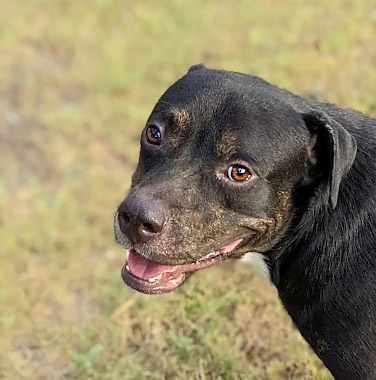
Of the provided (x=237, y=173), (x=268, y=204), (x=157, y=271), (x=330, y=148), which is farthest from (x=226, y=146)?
(x=157, y=271)

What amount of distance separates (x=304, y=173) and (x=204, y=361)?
67.9 inches

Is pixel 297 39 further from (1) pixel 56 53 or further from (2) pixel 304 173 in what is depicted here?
(2) pixel 304 173

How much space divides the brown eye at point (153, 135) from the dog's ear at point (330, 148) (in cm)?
76

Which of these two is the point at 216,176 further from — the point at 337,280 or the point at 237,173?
the point at 337,280

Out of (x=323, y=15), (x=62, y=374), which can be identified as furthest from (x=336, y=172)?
(x=323, y=15)

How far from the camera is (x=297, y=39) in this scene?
8.69 m

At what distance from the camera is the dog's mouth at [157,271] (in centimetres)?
319

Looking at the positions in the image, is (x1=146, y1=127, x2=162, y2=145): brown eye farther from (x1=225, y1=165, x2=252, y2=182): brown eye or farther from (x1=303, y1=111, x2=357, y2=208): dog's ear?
(x1=303, y1=111, x2=357, y2=208): dog's ear

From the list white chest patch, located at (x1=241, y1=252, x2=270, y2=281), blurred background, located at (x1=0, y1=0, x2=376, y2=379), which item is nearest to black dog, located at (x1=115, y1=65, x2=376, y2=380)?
white chest patch, located at (x1=241, y1=252, x2=270, y2=281)

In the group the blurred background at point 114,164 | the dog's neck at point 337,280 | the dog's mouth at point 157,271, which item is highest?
the dog's neck at point 337,280

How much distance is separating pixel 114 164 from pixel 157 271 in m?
3.64

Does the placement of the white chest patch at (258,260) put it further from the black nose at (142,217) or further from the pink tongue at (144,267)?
the black nose at (142,217)

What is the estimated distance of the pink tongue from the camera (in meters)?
3.20

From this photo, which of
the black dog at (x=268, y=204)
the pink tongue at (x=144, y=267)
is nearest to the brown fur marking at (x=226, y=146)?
the black dog at (x=268, y=204)
